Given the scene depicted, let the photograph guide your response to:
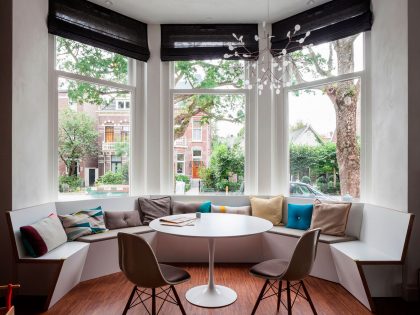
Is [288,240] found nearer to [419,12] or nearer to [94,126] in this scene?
[419,12]

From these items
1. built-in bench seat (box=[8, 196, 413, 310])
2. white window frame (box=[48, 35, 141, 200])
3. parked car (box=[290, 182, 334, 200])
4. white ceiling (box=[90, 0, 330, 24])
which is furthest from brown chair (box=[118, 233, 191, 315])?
white ceiling (box=[90, 0, 330, 24])

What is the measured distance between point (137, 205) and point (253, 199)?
1676 mm

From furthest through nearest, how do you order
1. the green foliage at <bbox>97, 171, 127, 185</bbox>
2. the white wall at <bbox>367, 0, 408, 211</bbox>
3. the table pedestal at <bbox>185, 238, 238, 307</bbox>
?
the green foliage at <bbox>97, 171, 127, 185</bbox>, the white wall at <bbox>367, 0, 408, 211</bbox>, the table pedestal at <bbox>185, 238, 238, 307</bbox>

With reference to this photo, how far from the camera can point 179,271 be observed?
2471 millimetres

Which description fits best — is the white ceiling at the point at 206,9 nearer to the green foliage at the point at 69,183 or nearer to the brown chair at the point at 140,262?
the green foliage at the point at 69,183

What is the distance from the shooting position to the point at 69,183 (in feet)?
12.9

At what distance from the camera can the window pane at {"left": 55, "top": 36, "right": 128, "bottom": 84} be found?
3.83 metres

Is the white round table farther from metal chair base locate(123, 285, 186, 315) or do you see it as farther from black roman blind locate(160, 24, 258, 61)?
black roman blind locate(160, 24, 258, 61)

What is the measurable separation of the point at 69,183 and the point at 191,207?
5.47 ft

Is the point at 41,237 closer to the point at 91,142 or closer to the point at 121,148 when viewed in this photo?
the point at 91,142

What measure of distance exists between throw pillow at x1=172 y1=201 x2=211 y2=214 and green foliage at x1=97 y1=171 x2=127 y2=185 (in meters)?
0.91

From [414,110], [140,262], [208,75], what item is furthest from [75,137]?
[414,110]

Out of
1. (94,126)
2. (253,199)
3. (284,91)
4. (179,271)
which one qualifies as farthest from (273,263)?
(94,126)

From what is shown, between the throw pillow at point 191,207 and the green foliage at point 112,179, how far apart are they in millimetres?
910
